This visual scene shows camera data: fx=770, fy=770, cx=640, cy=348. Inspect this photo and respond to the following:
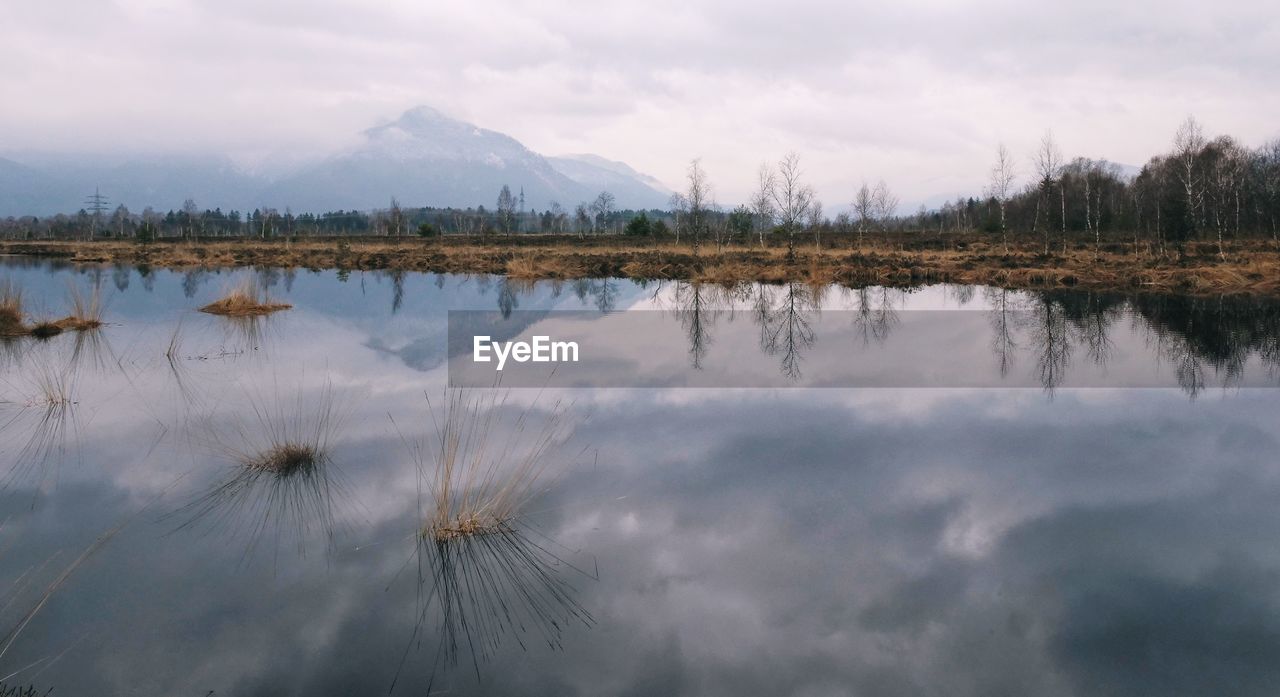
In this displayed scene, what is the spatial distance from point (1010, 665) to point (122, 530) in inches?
228

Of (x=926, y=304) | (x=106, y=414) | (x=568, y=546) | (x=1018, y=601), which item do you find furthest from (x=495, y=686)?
(x=926, y=304)

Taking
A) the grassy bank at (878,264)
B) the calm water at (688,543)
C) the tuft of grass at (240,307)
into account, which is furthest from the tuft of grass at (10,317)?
the grassy bank at (878,264)

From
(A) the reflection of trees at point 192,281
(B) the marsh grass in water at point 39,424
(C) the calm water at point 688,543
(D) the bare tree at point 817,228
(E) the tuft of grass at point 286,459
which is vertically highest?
(D) the bare tree at point 817,228

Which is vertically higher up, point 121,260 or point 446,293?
point 121,260

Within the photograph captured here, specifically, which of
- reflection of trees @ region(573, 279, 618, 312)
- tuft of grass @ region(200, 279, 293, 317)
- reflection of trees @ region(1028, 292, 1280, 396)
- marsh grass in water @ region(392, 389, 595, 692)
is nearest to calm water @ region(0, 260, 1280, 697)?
marsh grass in water @ region(392, 389, 595, 692)

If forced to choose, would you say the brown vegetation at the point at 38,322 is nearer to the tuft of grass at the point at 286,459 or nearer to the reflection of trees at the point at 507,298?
the reflection of trees at the point at 507,298

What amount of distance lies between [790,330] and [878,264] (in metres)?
18.7

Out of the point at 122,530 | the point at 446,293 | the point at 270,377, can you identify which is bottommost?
the point at 122,530

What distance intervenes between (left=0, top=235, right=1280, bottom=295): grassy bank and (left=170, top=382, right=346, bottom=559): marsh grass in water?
22.5m

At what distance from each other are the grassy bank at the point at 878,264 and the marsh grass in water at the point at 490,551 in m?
22.6

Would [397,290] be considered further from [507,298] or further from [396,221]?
[396,221]

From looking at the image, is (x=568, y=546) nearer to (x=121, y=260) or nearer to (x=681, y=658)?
(x=681, y=658)

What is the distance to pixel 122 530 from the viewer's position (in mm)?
5461

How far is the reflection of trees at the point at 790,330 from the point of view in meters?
12.9
